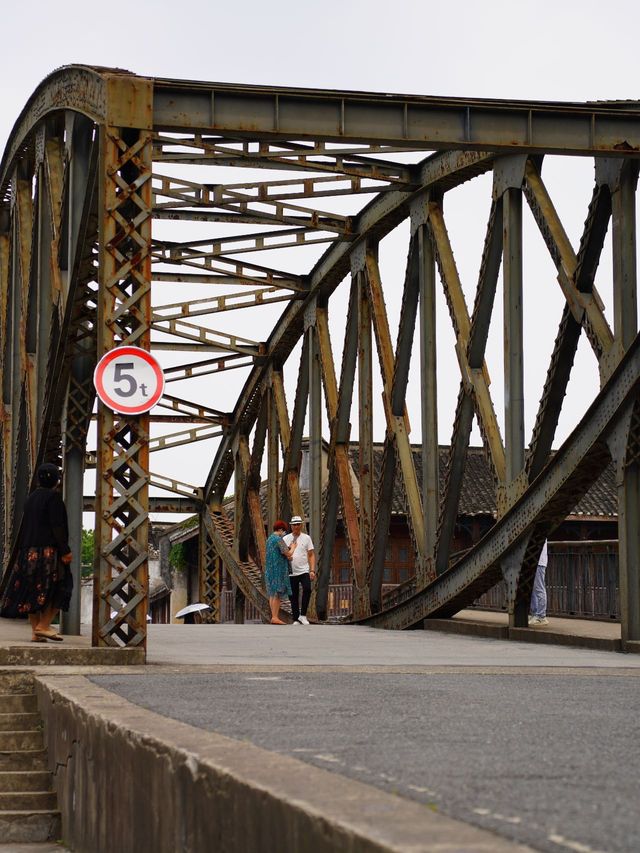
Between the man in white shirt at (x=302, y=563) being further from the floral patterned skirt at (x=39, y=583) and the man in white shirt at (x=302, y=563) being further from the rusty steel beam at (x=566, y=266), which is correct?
the floral patterned skirt at (x=39, y=583)

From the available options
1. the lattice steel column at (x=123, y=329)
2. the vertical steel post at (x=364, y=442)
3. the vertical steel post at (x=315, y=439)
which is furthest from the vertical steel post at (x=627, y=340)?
the vertical steel post at (x=315, y=439)

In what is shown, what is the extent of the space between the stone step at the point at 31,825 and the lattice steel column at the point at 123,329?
3.22 m

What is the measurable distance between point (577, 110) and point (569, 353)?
273 centimetres

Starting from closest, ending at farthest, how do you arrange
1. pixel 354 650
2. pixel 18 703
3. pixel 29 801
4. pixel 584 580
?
1. pixel 29 801
2. pixel 18 703
3. pixel 354 650
4. pixel 584 580

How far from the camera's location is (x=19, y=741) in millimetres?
9000

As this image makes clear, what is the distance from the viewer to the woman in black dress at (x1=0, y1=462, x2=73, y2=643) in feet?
41.0

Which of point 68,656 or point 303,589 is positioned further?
point 303,589

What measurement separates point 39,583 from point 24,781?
391 cm

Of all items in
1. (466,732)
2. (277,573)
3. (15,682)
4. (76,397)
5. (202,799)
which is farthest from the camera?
(277,573)

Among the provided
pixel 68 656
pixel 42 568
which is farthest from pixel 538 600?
pixel 68 656

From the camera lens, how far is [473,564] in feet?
57.5

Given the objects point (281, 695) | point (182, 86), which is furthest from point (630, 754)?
point (182, 86)

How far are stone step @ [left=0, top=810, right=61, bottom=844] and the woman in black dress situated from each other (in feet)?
14.1

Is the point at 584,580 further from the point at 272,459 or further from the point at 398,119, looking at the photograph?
the point at 272,459
